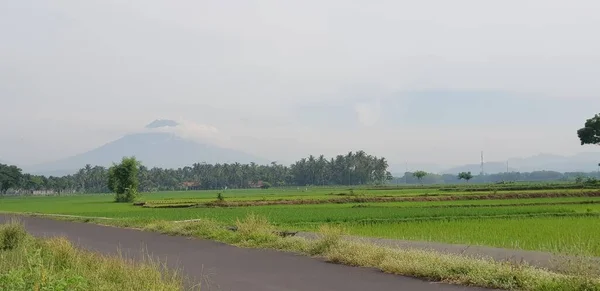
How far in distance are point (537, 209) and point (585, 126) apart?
59.5 m

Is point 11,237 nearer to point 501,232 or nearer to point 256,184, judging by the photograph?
point 501,232

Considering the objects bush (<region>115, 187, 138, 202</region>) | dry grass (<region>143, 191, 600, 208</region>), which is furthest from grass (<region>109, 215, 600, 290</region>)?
bush (<region>115, 187, 138, 202</region>)

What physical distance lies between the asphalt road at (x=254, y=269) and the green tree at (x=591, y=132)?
257ft

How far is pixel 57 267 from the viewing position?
37.3 feet

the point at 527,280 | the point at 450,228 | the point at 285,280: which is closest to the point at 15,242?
the point at 285,280

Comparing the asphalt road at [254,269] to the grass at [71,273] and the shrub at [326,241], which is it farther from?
the grass at [71,273]

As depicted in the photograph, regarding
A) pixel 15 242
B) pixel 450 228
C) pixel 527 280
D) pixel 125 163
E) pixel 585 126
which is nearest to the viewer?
pixel 527 280

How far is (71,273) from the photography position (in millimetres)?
9312

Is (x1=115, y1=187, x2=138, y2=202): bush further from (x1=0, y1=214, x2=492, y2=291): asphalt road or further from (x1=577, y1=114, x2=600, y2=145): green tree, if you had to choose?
(x1=577, y1=114, x2=600, y2=145): green tree

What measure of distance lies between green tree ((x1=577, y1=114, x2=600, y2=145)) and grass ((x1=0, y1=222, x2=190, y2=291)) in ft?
275

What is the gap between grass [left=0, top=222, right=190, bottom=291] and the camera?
6.96 meters

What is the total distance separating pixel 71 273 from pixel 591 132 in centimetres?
8726

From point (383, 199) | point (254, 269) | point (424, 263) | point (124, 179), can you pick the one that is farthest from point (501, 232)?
Answer: point (124, 179)

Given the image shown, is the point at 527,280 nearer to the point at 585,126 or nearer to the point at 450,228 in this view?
the point at 450,228
